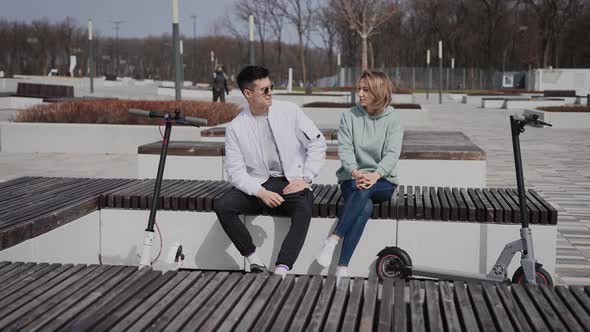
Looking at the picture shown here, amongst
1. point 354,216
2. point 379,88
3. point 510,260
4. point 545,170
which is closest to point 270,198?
point 354,216

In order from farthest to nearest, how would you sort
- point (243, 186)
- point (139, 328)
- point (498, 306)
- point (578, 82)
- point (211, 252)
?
point (578, 82)
point (211, 252)
point (243, 186)
point (498, 306)
point (139, 328)

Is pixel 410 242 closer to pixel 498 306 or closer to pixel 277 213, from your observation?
pixel 277 213

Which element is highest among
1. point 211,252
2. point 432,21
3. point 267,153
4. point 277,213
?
point 432,21

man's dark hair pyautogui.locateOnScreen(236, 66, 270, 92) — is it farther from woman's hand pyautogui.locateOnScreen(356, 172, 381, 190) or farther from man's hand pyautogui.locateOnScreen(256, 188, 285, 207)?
woman's hand pyautogui.locateOnScreen(356, 172, 381, 190)

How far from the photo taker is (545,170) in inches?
425

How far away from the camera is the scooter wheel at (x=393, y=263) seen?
4.65 metres

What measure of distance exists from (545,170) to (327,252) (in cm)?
717

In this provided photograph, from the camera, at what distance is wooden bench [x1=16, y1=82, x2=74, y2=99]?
27.1 m

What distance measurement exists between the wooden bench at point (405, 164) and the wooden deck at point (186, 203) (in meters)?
1.85

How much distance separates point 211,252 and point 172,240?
1.00ft

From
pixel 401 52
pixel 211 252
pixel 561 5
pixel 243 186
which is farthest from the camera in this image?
pixel 401 52

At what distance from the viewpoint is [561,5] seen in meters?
69.9

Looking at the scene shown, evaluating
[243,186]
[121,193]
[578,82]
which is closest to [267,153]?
[243,186]

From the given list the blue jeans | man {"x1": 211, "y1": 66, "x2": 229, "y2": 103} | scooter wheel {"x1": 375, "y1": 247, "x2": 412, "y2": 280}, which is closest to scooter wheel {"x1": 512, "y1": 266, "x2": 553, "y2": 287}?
scooter wheel {"x1": 375, "y1": 247, "x2": 412, "y2": 280}
